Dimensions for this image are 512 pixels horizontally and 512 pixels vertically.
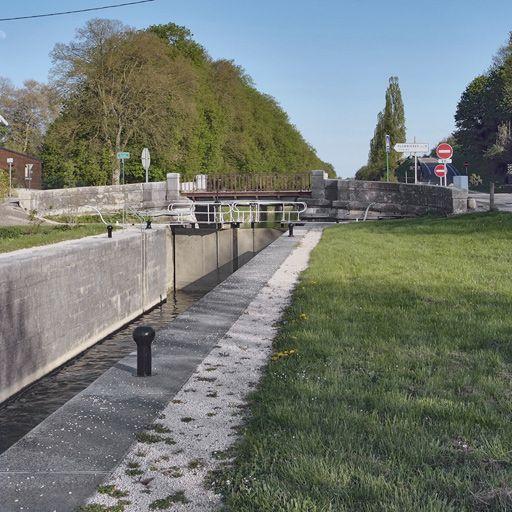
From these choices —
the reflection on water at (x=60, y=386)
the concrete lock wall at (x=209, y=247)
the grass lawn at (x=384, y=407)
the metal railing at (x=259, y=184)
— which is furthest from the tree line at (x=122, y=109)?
the grass lawn at (x=384, y=407)

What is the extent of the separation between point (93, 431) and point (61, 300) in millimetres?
8933

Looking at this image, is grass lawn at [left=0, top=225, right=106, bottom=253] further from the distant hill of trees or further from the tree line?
the distant hill of trees

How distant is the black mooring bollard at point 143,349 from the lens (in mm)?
5645

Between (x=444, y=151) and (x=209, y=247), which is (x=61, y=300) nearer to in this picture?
(x=444, y=151)

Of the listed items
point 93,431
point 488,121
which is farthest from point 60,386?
point 488,121

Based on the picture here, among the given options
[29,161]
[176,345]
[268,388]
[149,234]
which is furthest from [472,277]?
[29,161]

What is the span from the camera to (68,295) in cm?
1329

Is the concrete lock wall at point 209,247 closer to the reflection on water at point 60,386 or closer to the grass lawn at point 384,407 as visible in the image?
the reflection on water at point 60,386

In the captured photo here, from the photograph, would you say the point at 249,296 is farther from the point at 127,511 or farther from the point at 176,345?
the point at 127,511

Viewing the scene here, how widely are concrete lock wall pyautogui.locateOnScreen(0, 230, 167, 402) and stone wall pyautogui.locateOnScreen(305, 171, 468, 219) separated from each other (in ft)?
43.2

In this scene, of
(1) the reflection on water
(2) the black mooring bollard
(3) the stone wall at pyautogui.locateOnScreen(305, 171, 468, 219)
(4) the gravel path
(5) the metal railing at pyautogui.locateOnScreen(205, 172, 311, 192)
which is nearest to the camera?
(4) the gravel path

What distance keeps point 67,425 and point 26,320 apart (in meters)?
7.22

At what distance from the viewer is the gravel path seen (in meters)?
3.44

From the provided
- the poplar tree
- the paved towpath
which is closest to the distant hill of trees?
the poplar tree
